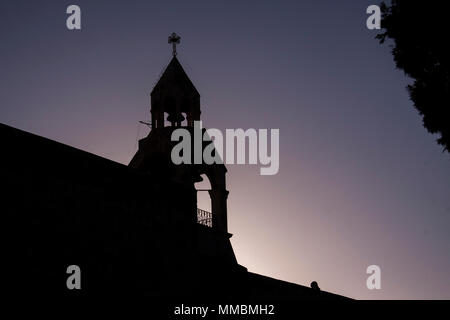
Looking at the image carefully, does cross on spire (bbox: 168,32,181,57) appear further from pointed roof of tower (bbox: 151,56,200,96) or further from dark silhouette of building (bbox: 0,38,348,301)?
dark silhouette of building (bbox: 0,38,348,301)

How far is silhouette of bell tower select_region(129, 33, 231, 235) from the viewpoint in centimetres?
2988

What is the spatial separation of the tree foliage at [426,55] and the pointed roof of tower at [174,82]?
17.0 meters

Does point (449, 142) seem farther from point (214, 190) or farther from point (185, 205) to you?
point (214, 190)

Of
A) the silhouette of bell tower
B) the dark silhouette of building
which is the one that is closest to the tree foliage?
the dark silhouette of building

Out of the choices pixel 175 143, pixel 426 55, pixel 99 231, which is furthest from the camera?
pixel 175 143

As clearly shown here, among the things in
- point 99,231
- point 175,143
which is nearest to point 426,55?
point 99,231

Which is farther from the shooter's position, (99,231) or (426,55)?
(99,231)

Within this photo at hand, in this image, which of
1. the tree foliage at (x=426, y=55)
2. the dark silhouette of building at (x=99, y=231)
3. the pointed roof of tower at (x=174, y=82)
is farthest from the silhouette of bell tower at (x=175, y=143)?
the tree foliage at (x=426, y=55)

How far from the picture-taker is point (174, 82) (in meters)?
31.3

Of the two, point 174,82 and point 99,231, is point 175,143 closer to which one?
point 174,82

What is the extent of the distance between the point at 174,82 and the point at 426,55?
18.0 metres

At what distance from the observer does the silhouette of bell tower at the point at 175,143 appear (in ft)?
98.0

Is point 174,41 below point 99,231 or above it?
above
